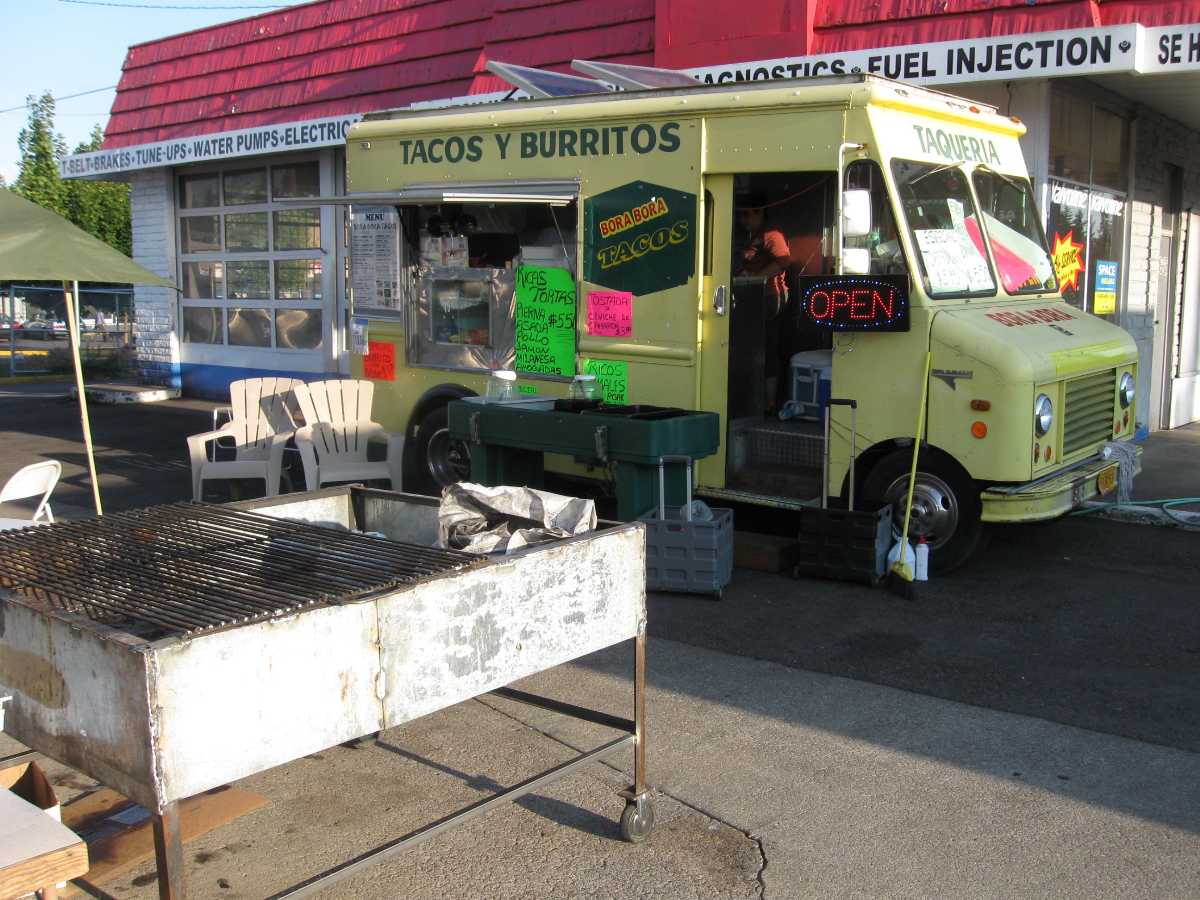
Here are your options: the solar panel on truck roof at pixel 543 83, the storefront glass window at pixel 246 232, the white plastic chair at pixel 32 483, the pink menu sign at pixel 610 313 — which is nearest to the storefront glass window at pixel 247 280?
the storefront glass window at pixel 246 232

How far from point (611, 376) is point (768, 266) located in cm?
134

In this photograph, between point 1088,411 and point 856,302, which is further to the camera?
point 1088,411

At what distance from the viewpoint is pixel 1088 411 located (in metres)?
7.28

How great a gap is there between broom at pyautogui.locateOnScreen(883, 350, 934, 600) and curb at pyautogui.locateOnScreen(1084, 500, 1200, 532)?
1993 mm

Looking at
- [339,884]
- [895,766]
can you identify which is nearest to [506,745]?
[339,884]

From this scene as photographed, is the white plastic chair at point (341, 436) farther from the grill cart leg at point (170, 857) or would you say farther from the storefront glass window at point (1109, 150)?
the storefront glass window at point (1109, 150)

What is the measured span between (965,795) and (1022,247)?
4.79m

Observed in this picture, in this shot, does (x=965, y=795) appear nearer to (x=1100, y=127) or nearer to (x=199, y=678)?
(x=199, y=678)

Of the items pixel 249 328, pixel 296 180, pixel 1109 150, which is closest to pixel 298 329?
pixel 249 328

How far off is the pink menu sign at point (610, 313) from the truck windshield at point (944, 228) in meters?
1.94

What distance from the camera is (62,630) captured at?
2.75m

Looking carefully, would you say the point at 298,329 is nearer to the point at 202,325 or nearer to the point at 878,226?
the point at 202,325

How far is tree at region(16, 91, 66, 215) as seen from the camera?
2764 cm

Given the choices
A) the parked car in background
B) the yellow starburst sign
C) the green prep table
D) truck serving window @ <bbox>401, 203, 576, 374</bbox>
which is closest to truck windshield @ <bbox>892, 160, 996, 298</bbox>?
the green prep table
